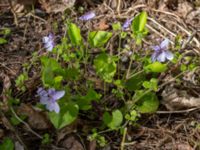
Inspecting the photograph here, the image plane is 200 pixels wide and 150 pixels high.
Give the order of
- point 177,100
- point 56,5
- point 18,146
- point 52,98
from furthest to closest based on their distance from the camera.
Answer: point 56,5 → point 177,100 → point 18,146 → point 52,98

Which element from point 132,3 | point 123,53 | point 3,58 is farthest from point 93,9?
point 3,58

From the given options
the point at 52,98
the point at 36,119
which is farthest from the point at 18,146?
the point at 52,98

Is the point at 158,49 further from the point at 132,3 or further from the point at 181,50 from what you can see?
the point at 132,3

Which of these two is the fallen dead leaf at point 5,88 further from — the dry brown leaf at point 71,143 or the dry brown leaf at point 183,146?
the dry brown leaf at point 183,146

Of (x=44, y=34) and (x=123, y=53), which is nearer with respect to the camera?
(x=123, y=53)

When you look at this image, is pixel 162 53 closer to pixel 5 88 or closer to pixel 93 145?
pixel 93 145

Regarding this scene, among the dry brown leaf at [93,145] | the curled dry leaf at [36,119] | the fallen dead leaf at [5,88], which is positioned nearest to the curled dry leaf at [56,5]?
the fallen dead leaf at [5,88]
